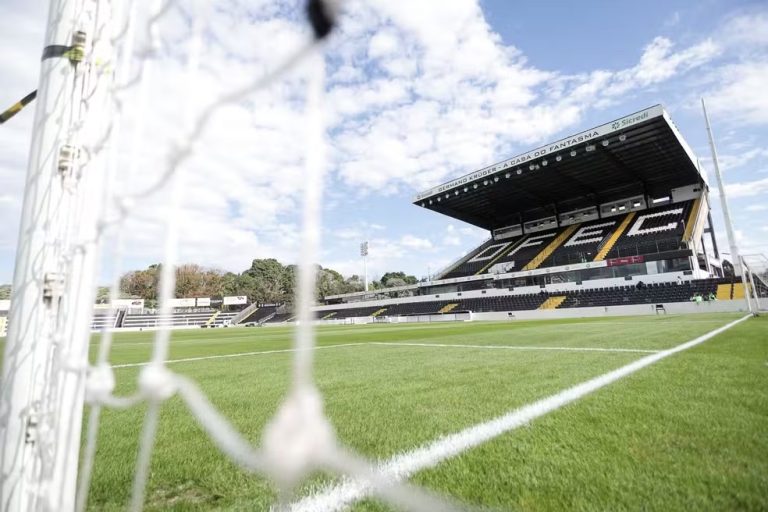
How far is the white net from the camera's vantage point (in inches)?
38.4

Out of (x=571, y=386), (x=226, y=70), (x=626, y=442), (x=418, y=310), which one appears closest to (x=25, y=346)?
(x=226, y=70)

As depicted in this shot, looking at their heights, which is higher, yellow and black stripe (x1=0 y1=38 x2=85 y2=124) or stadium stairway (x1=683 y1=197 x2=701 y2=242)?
stadium stairway (x1=683 y1=197 x2=701 y2=242)

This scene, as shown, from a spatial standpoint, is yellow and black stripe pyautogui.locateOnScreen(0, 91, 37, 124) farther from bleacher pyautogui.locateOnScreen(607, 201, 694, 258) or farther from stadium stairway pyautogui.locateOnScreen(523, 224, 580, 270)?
stadium stairway pyautogui.locateOnScreen(523, 224, 580, 270)

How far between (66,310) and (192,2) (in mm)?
1025

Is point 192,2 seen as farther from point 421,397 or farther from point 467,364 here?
point 467,364

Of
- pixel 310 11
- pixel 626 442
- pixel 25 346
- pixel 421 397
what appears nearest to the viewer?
pixel 310 11

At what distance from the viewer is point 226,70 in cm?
147

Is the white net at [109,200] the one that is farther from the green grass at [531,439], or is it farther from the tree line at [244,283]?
the tree line at [244,283]

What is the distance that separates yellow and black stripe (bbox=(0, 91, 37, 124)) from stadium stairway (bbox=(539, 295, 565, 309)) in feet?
92.8

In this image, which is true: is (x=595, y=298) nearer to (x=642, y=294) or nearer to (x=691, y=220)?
(x=642, y=294)

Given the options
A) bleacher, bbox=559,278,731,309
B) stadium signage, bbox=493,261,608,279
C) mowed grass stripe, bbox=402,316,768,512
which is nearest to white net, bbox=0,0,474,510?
mowed grass stripe, bbox=402,316,768,512

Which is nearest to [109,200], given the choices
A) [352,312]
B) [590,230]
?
[590,230]

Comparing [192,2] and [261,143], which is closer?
[192,2]

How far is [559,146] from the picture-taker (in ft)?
79.2
